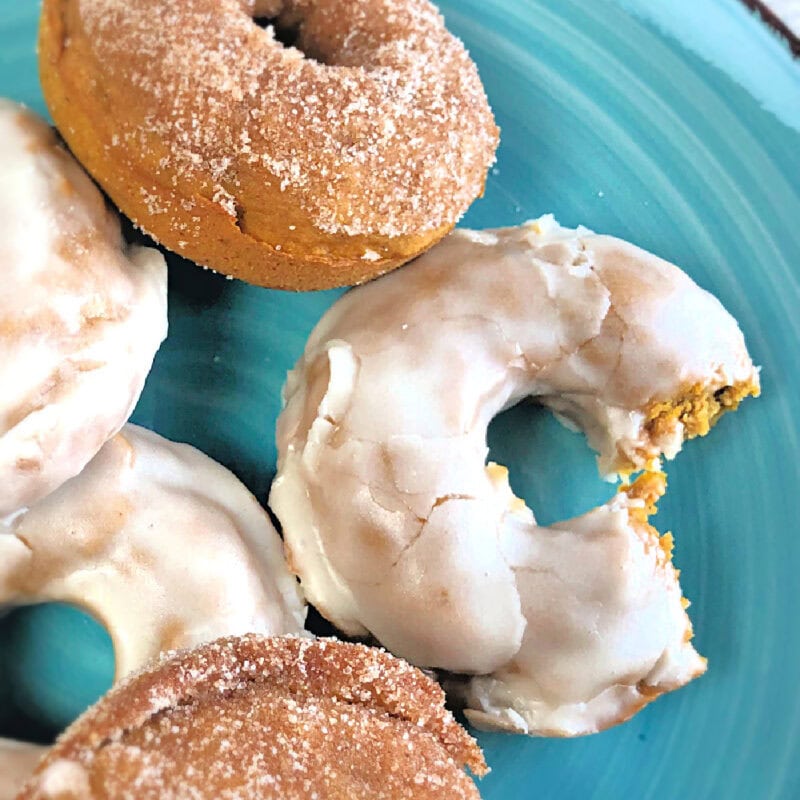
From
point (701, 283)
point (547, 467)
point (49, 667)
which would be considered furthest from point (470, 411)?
point (49, 667)

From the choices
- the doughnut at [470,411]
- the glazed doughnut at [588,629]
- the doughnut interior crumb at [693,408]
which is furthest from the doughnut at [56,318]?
the doughnut interior crumb at [693,408]

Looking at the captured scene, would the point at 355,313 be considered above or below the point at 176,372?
above

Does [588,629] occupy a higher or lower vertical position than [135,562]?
higher

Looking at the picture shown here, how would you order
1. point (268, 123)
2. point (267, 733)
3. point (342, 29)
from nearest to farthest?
point (267, 733) < point (268, 123) < point (342, 29)

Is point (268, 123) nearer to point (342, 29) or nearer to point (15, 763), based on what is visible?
point (342, 29)

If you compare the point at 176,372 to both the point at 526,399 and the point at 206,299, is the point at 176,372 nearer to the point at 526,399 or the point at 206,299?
the point at 206,299

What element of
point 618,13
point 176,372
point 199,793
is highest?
point 618,13

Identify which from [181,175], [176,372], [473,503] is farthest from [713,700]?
[181,175]
